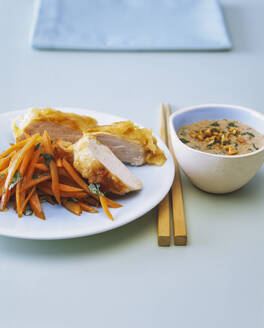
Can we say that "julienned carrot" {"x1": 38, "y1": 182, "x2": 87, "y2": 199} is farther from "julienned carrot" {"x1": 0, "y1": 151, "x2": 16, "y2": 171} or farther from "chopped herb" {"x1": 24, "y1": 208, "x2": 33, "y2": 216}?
"julienned carrot" {"x1": 0, "y1": 151, "x2": 16, "y2": 171}

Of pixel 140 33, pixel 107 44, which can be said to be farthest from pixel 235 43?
pixel 107 44

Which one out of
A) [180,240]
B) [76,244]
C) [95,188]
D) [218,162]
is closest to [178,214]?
[180,240]

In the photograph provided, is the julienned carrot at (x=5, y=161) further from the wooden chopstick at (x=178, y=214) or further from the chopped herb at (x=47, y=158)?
the wooden chopstick at (x=178, y=214)

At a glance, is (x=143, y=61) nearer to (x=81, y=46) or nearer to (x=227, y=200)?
(x=81, y=46)

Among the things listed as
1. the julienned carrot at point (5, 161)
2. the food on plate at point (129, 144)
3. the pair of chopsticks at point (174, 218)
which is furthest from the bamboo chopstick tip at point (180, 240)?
the julienned carrot at point (5, 161)

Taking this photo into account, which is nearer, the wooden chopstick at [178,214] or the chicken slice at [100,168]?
the wooden chopstick at [178,214]

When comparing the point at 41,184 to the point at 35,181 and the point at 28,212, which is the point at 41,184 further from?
the point at 28,212

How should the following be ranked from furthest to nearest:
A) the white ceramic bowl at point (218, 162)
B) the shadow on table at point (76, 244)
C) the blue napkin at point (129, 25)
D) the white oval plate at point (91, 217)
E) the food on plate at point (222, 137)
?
1. the blue napkin at point (129, 25)
2. the food on plate at point (222, 137)
3. the white ceramic bowl at point (218, 162)
4. the shadow on table at point (76, 244)
5. the white oval plate at point (91, 217)
